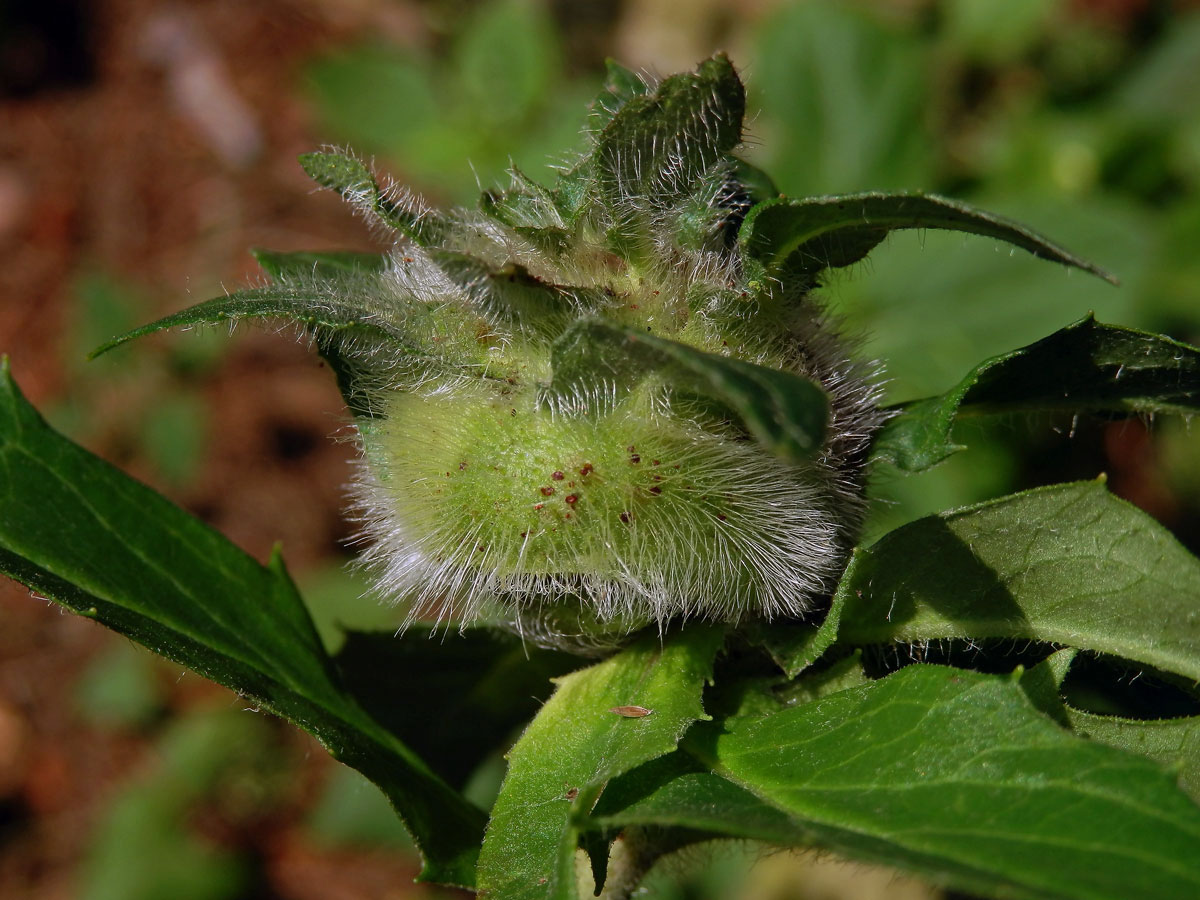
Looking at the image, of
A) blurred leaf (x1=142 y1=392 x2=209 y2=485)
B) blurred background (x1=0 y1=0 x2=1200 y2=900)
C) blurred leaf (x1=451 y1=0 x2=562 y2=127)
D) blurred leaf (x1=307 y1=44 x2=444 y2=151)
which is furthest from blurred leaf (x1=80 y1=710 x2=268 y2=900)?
blurred leaf (x1=451 y1=0 x2=562 y2=127)

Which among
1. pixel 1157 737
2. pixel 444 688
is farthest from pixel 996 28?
pixel 444 688

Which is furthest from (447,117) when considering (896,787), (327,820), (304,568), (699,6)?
(896,787)

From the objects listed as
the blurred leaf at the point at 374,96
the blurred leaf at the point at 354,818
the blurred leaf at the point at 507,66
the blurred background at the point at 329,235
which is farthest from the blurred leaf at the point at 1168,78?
the blurred leaf at the point at 354,818

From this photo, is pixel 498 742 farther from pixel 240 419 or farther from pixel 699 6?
pixel 699 6

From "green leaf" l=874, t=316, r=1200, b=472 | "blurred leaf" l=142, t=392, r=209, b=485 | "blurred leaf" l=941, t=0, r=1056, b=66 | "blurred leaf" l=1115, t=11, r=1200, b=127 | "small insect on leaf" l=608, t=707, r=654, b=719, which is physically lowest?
"blurred leaf" l=142, t=392, r=209, b=485

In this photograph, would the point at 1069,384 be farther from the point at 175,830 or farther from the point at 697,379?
the point at 175,830

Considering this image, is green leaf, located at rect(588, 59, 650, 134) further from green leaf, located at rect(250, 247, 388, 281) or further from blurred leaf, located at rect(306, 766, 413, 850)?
blurred leaf, located at rect(306, 766, 413, 850)

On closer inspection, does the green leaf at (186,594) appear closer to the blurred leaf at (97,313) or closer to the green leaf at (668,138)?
the green leaf at (668,138)
